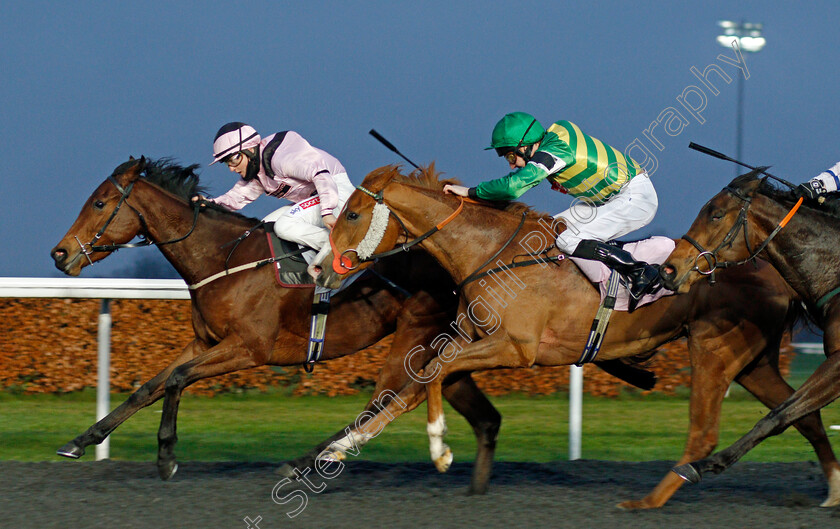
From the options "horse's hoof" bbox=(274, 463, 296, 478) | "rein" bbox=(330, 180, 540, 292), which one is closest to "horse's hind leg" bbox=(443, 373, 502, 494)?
"rein" bbox=(330, 180, 540, 292)

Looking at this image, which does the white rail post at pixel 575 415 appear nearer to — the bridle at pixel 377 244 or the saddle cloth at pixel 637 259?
the saddle cloth at pixel 637 259

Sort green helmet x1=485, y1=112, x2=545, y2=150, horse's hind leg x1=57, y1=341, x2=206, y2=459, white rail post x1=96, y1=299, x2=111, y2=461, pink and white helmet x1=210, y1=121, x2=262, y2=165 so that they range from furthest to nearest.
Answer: white rail post x1=96, y1=299, x2=111, y2=461 < pink and white helmet x1=210, y1=121, x2=262, y2=165 < horse's hind leg x1=57, y1=341, x2=206, y2=459 < green helmet x1=485, y1=112, x2=545, y2=150

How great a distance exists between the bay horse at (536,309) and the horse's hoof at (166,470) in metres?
1.02

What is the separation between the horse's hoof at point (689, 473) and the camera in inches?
145

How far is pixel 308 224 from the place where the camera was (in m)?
4.63

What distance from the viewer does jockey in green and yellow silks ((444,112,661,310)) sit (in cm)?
398

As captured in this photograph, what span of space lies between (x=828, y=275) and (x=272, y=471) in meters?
2.82

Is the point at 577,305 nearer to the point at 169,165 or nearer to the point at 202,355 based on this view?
the point at 202,355

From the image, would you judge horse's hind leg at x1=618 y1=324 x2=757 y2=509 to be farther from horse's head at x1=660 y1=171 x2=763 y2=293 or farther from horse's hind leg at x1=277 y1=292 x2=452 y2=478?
horse's hind leg at x1=277 y1=292 x2=452 y2=478

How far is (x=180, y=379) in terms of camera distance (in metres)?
4.30

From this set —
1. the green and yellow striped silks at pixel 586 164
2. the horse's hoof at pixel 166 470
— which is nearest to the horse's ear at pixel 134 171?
the horse's hoof at pixel 166 470

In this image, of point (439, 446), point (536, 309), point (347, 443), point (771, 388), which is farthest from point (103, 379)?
point (771, 388)

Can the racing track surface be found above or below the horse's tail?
below

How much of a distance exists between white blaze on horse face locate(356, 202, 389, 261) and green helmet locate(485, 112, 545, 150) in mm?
651
